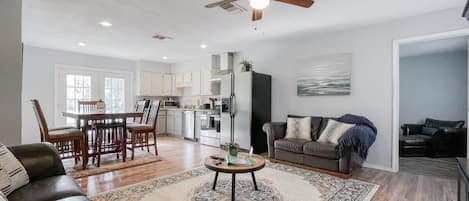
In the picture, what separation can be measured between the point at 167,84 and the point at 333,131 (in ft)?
18.0

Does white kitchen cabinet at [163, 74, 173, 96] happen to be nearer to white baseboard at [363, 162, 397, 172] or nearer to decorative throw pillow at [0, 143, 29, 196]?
white baseboard at [363, 162, 397, 172]

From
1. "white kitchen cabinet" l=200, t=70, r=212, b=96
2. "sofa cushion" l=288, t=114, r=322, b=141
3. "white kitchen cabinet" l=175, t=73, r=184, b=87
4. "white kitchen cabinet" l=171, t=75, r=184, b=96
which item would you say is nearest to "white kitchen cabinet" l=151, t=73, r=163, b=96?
"white kitchen cabinet" l=171, t=75, r=184, b=96

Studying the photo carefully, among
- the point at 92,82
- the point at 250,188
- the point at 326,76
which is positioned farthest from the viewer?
the point at 92,82

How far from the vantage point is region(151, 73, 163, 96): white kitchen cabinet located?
24.7ft

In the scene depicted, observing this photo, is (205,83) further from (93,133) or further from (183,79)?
(93,133)

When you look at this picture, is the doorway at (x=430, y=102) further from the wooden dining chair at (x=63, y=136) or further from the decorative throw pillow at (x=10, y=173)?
the wooden dining chair at (x=63, y=136)

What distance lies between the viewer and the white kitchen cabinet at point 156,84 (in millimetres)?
7540

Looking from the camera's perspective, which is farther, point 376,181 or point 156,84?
point 156,84

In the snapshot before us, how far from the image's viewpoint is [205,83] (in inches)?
265

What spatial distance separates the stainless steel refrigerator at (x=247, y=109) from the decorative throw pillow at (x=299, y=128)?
0.82 m

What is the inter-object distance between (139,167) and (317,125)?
3.00 m

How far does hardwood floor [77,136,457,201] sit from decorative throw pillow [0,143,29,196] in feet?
3.66

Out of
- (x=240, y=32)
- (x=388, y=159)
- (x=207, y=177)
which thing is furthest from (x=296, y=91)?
(x=207, y=177)

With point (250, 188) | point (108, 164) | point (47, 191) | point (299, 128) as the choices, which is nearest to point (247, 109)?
point (299, 128)
